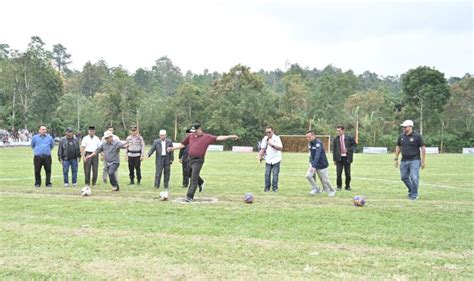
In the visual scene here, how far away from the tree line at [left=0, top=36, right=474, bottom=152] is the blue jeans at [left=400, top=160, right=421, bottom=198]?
172 feet

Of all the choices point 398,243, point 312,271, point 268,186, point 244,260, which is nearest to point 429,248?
point 398,243

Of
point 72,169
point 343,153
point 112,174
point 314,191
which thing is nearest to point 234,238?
point 314,191

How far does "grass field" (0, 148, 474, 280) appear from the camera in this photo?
20.4ft

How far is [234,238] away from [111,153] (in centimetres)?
814

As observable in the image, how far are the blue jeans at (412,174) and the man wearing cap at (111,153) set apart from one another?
26.0 feet

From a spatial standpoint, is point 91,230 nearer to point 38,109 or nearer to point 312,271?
point 312,271

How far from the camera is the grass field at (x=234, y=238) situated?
245 inches

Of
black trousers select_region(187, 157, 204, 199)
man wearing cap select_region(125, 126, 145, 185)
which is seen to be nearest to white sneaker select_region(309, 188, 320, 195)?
black trousers select_region(187, 157, 204, 199)

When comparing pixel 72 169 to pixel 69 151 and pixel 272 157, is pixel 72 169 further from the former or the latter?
pixel 272 157

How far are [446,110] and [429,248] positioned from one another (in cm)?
6651

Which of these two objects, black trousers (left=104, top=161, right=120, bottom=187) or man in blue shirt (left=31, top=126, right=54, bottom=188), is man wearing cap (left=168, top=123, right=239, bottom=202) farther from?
man in blue shirt (left=31, top=126, right=54, bottom=188)

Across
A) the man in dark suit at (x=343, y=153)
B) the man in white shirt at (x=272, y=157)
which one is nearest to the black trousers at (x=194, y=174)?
the man in white shirt at (x=272, y=157)

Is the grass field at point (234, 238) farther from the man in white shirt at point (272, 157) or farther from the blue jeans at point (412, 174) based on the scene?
the man in white shirt at point (272, 157)

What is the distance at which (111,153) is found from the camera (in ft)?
49.5
